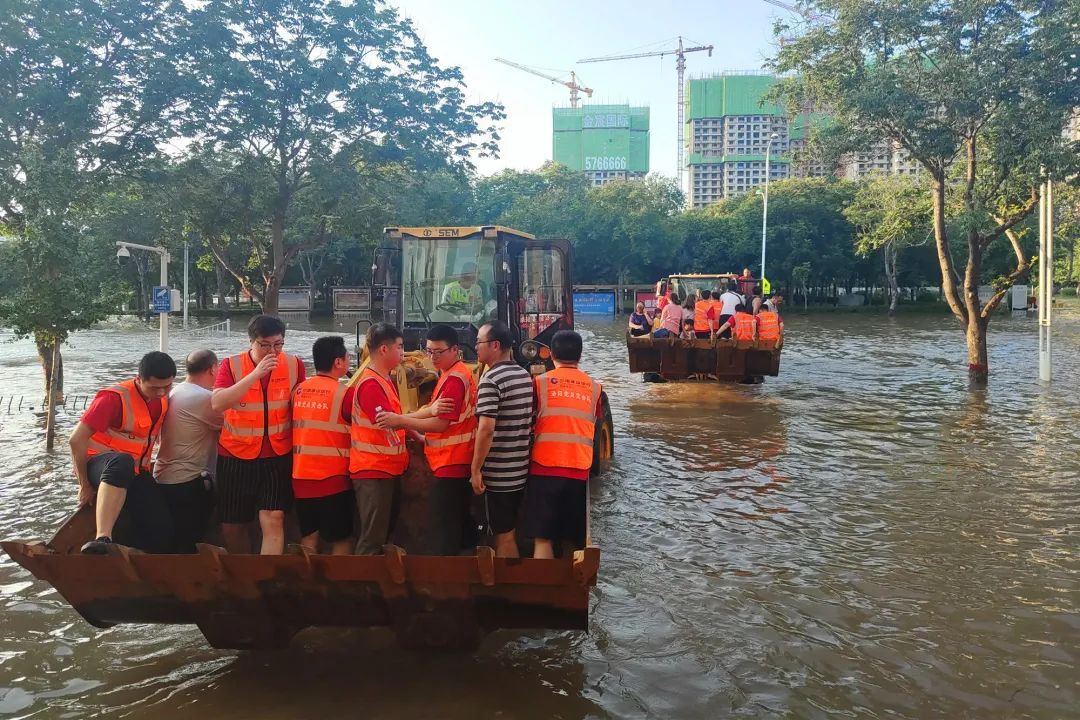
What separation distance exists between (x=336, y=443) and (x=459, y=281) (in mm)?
5679

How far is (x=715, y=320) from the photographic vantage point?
15.1 m

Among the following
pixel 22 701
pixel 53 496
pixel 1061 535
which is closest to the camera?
pixel 22 701

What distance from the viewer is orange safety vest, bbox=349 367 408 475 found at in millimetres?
4656

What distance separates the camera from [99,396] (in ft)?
15.4

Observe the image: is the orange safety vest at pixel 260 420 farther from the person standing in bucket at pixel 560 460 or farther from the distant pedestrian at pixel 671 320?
the distant pedestrian at pixel 671 320

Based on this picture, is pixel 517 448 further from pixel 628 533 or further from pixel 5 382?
pixel 5 382

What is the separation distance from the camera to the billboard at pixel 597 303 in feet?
152

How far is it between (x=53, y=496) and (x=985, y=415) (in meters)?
12.9

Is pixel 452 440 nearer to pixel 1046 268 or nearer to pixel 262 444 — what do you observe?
pixel 262 444

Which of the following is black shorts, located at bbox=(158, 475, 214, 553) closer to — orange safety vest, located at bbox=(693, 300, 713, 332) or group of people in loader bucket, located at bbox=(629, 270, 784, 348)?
group of people in loader bucket, located at bbox=(629, 270, 784, 348)

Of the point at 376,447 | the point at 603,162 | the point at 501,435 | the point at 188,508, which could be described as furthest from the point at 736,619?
the point at 603,162

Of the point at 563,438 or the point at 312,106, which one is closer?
the point at 563,438

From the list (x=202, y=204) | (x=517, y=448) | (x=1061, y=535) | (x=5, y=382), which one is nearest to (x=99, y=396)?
(x=517, y=448)

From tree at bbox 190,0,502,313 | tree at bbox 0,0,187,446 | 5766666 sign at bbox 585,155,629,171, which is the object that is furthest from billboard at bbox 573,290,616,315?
5766666 sign at bbox 585,155,629,171
